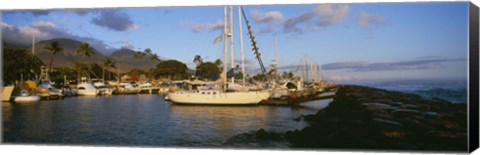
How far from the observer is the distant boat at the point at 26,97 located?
11797 millimetres

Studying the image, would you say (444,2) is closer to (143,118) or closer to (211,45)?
(211,45)

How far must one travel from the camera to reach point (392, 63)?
9.78 meters

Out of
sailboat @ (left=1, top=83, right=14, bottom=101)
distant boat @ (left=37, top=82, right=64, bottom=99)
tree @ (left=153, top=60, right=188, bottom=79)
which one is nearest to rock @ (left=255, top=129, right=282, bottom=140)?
tree @ (left=153, top=60, right=188, bottom=79)

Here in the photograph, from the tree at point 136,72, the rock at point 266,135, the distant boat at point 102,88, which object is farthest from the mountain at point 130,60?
the rock at point 266,135

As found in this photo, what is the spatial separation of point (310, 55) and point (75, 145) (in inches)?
178

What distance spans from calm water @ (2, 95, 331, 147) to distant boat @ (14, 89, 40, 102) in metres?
0.16

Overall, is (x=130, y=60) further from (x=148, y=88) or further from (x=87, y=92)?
(x=87, y=92)

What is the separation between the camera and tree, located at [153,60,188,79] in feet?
36.0

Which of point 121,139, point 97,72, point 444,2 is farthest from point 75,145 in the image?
point 444,2

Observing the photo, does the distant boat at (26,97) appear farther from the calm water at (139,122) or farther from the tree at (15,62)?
the tree at (15,62)

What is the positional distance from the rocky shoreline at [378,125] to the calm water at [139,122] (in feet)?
0.61

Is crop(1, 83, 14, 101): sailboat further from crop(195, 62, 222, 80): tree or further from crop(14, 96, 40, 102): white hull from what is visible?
crop(195, 62, 222, 80): tree

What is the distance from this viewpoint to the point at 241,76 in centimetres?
1135

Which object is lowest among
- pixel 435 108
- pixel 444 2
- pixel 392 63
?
pixel 435 108
